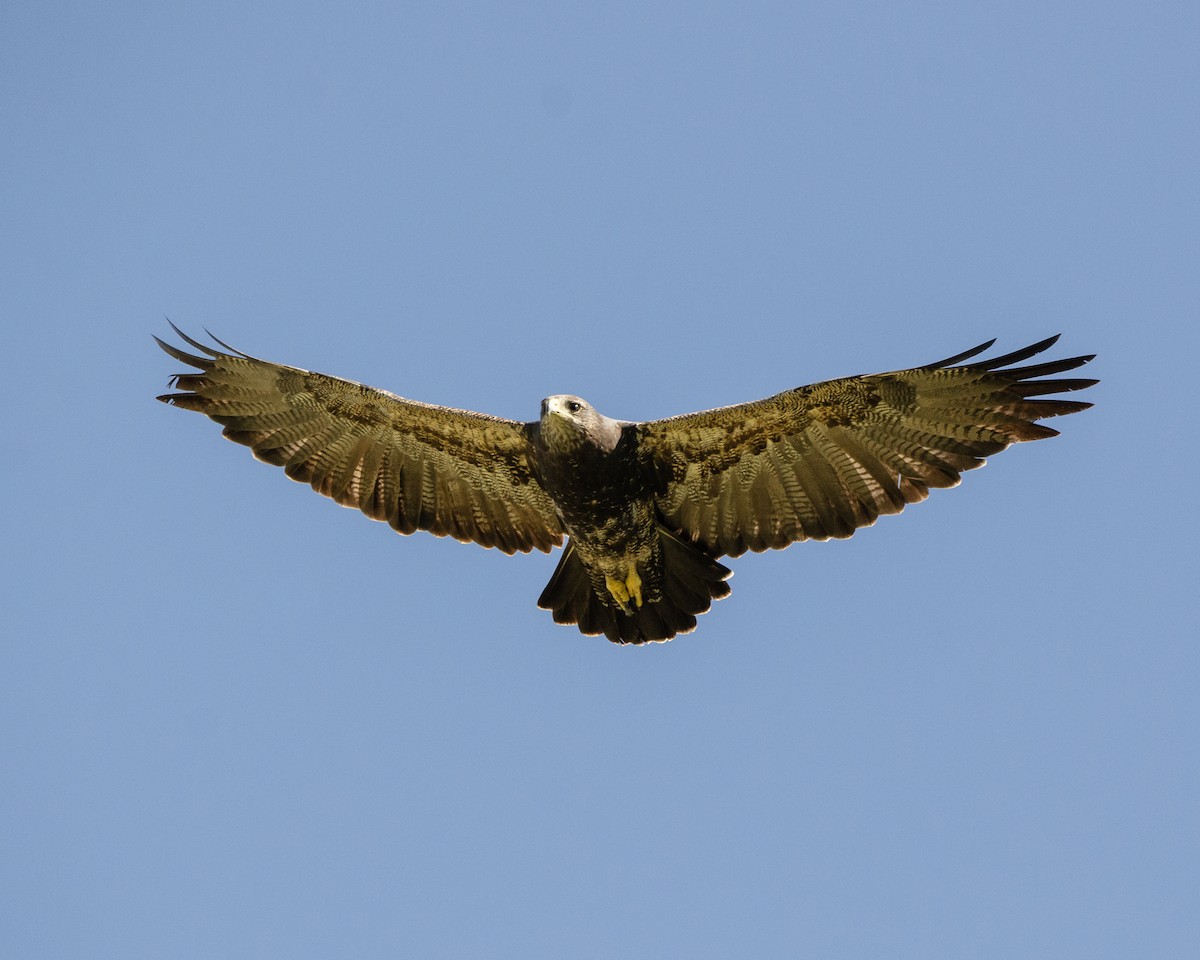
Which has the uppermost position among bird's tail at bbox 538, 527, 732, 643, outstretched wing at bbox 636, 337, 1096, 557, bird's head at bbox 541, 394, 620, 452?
outstretched wing at bbox 636, 337, 1096, 557

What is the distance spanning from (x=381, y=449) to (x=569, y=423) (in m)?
2.22

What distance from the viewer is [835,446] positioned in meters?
10.8

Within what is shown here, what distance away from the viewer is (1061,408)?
1023 centimetres

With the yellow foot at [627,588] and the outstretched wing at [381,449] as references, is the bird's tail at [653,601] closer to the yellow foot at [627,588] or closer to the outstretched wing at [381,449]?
the yellow foot at [627,588]

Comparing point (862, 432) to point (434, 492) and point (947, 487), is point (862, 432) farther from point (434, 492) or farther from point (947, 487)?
point (434, 492)

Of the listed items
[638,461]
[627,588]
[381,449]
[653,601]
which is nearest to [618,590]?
[627,588]

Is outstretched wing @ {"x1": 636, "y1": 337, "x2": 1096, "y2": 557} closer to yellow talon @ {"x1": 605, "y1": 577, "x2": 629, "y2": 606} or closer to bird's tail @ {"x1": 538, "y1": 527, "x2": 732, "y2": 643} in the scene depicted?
bird's tail @ {"x1": 538, "y1": 527, "x2": 732, "y2": 643}

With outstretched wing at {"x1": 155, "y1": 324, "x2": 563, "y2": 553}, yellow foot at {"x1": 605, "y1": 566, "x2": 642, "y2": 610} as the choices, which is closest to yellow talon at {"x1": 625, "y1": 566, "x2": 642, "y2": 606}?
yellow foot at {"x1": 605, "y1": 566, "x2": 642, "y2": 610}

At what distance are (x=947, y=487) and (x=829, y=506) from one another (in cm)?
88

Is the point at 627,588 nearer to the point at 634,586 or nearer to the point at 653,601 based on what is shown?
the point at 634,586

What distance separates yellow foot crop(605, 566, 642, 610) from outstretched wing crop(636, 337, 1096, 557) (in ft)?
1.74

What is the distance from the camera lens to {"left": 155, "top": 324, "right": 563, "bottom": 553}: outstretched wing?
37.4 ft

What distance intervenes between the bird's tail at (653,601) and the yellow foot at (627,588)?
0.26 ft

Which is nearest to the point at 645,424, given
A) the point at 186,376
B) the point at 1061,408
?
the point at 1061,408
